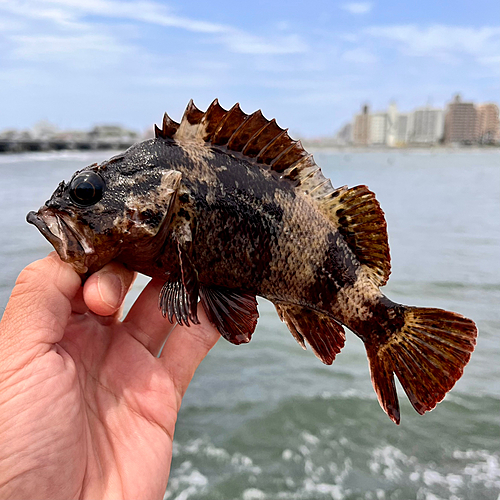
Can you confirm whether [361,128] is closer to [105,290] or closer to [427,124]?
[427,124]

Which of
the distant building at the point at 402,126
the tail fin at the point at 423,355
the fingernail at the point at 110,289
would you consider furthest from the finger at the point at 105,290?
the distant building at the point at 402,126

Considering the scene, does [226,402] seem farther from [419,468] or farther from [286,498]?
[419,468]

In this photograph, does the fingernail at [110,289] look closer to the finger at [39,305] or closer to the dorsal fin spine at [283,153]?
the finger at [39,305]

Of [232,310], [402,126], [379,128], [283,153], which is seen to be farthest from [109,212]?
[402,126]

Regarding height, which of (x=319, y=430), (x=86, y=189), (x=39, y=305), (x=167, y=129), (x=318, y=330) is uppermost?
(x=167, y=129)

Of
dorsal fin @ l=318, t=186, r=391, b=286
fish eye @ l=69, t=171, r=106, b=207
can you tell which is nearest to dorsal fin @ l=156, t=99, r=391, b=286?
dorsal fin @ l=318, t=186, r=391, b=286
